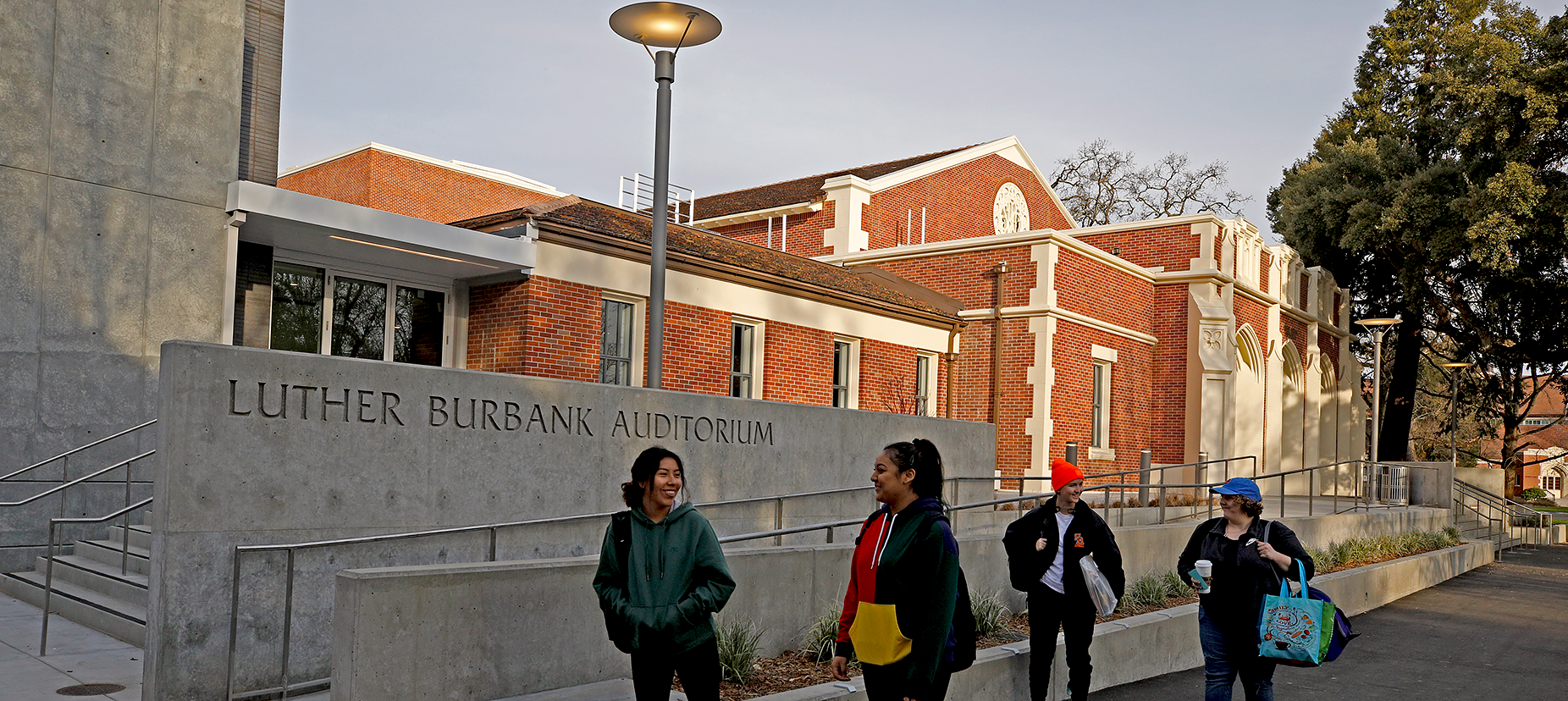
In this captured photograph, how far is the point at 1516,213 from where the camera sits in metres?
26.5

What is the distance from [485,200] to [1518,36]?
91.0 ft

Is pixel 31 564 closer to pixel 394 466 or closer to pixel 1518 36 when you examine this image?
pixel 394 466

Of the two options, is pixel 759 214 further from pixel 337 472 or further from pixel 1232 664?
pixel 1232 664

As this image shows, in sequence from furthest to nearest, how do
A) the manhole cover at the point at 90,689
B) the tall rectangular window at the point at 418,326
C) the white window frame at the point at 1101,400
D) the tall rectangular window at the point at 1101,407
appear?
the tall rectangular window at the point at 1101,407 < the white window frame at the point at 1101,400 < the tall rectangular window at the point at 418,326 < the manhole cover at the point at 90,689

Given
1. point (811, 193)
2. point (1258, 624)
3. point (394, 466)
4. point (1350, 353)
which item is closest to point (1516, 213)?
point (1350, 353)

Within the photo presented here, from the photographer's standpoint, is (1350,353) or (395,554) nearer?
(395,554)

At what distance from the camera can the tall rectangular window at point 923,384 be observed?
21.0 meters

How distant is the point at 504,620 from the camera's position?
5.89 meters

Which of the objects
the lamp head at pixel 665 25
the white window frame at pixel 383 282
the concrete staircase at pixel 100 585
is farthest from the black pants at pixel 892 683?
the white window frame at pixel 383 282

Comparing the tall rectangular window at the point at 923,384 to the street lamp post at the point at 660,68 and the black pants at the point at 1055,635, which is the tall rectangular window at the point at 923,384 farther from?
the black pants at the point at 1055,635

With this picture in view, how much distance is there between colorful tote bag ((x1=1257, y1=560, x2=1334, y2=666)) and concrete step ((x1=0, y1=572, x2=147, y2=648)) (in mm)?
7108

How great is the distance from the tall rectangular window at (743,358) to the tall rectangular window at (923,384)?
452 centimetres

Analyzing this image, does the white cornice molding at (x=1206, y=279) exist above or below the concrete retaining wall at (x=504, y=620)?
above

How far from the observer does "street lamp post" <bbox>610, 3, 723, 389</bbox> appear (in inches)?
395
